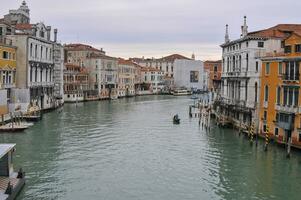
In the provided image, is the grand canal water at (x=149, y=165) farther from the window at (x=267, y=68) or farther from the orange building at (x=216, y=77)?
the orange building at (x=216, y=77)

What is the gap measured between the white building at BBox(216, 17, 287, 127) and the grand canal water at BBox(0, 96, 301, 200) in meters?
1.56

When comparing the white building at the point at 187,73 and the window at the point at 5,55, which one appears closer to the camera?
the window at the point at 5,55

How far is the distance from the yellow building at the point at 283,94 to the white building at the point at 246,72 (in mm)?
1412

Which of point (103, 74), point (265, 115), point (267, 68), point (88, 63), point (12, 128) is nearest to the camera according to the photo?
point (265, 115)

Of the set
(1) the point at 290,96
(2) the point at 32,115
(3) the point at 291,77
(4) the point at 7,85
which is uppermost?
(3) the point at 291,77

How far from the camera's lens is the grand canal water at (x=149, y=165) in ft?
41.7

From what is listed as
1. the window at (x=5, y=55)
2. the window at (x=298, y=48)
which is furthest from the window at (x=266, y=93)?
the window at (x=5, y=55)

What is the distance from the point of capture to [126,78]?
68312 millimetres

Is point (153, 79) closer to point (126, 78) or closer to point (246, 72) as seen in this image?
point (126, 78)

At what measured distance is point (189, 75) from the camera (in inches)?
3398

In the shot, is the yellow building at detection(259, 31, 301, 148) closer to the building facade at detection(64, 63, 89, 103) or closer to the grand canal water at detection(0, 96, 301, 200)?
the grand canal water at detection(0, 96, 301, 200)

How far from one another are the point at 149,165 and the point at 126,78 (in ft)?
173

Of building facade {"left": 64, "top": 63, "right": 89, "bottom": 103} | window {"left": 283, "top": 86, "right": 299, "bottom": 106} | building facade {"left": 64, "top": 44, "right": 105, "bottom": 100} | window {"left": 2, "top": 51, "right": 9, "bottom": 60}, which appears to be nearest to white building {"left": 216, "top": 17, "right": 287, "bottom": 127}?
window {"left": 283, "top": 86, "right": 299, "bottom": 106}

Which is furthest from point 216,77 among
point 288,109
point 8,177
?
point 8,177
